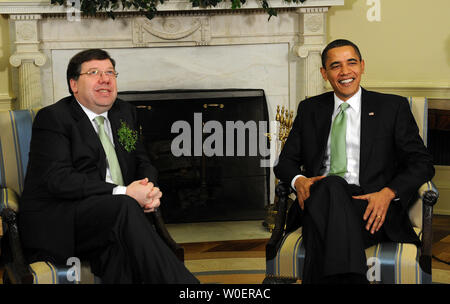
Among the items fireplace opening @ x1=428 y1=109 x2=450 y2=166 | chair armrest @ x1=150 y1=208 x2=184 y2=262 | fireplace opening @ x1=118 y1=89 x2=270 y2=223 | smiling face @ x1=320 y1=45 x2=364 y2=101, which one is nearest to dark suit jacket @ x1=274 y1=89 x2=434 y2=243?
smiling face @ x1=320 y1=45 x2=364 y2=101

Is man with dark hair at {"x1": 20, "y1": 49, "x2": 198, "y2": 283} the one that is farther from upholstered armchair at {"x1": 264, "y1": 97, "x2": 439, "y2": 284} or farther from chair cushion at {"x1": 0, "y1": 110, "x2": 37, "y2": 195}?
upholstered armchair at {"x1": 264, "y1": 97, "x2": 439, "y2": 284}

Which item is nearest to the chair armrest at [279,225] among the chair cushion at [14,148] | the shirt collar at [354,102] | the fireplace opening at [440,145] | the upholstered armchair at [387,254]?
the upholstered armchair at [387,254]

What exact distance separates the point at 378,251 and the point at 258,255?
1.58 meters

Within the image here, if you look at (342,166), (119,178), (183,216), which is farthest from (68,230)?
(183,216)

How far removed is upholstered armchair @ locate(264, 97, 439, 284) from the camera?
2.56 m

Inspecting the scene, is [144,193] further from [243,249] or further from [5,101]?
[5,101]

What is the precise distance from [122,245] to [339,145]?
1.13 m

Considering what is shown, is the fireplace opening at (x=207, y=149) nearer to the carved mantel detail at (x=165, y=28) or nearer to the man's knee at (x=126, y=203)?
the carved mantel detail at (x=165, y=28)

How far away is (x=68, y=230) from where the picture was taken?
2.60m

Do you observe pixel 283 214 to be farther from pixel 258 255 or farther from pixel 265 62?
pixel 265 62

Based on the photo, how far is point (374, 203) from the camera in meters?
2.69

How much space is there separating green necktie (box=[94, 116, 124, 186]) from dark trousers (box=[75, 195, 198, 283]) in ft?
0.93
